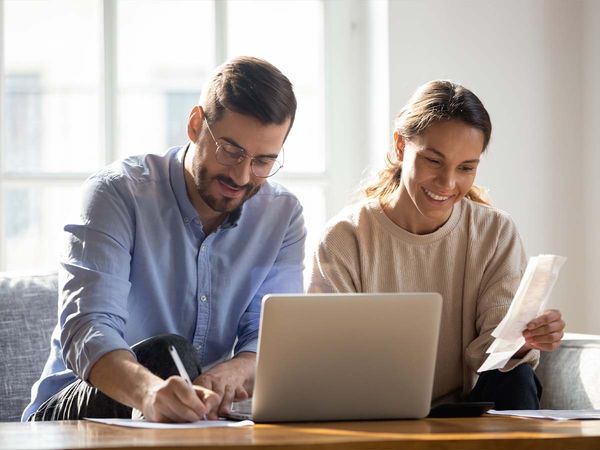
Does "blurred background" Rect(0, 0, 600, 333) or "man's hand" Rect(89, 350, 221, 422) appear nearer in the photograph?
"man's hand" Rect(89, 350, 221, 422)

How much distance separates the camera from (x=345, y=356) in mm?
1467

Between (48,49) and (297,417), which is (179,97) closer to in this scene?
(48,49)

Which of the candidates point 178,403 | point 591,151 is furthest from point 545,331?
point 591,151

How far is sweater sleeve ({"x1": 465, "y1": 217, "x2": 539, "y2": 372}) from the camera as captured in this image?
2102mm

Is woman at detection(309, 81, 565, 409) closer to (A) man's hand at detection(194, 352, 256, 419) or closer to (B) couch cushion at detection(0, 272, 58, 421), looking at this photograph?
(A) man's hand at detection(194, 352, 256, 419)

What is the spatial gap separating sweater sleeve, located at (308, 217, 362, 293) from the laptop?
0.67 meters

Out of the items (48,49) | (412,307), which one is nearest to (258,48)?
(48,49)

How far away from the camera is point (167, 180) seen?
2.03 metres

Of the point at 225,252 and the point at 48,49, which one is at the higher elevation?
the point at 48,49

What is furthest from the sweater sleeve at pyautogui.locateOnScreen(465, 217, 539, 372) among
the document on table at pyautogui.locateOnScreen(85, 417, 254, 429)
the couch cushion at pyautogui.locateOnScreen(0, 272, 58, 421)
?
the couch cushion at pyautogui.locateOnScreen(0, 272, 58, 421)

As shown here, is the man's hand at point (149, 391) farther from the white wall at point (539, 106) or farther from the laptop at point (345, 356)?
the white wall at point (539, 106)

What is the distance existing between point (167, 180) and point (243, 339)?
370mm

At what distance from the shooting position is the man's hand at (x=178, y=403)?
4.67 ft

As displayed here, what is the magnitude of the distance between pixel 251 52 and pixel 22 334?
1.38 m
